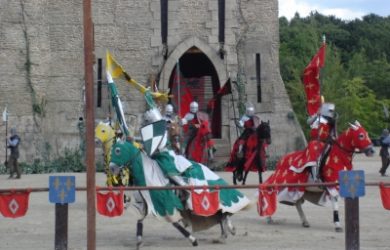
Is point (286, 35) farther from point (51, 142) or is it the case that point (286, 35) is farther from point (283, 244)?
point (283, 244)

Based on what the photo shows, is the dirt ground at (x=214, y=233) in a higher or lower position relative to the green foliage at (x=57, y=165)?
lower

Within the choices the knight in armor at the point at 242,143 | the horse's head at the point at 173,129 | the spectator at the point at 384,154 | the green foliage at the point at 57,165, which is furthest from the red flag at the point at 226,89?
the horse's head at the point at 173,129

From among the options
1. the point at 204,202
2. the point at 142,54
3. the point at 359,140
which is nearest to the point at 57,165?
the point at 142,54

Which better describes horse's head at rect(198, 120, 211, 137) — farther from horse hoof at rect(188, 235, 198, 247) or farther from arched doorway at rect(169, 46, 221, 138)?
horse hoof at rect(188, 235, 198, 247)

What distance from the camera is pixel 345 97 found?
50594mm

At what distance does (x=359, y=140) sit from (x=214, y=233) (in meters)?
2.51

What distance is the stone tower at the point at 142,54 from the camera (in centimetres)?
2520

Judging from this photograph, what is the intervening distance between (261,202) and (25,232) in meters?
3.80

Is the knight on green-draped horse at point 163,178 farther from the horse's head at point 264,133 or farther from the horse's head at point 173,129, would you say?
the horse's head at point 264,133

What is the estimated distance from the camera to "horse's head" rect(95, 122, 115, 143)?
1445 centimetres

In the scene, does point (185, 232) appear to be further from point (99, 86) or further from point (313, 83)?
point (99, 86)

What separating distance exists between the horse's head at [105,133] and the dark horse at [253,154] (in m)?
4.46

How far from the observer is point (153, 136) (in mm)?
10617

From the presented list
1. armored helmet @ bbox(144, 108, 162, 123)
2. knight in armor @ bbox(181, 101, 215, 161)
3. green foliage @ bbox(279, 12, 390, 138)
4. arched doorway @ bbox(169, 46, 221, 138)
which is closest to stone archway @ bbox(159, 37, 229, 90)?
arched doorway @ bbox(169, 46, 221, 138)
